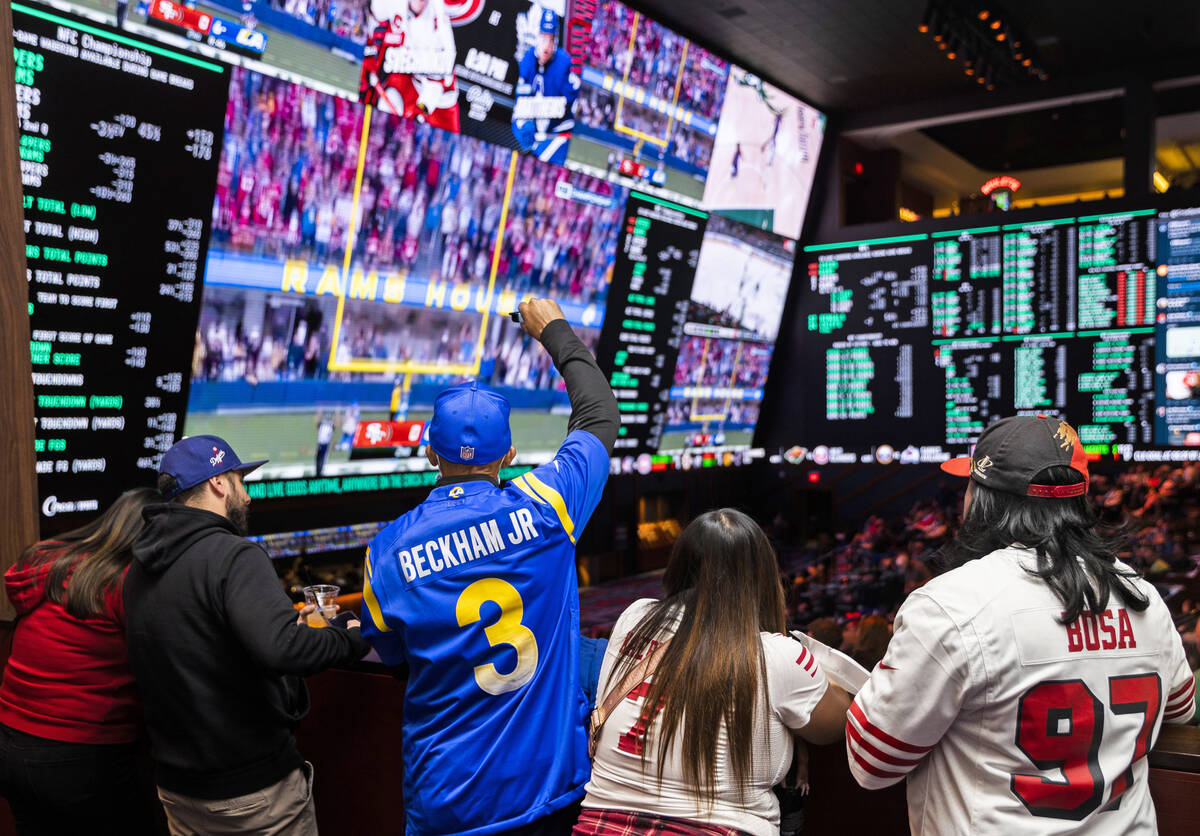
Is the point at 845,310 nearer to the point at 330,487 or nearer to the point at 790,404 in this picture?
the point at 790,404

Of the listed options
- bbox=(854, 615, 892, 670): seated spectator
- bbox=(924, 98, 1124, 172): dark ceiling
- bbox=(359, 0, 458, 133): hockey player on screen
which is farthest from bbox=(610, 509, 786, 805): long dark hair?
bbox=(924, 98, 1124, 172): dark ceiling

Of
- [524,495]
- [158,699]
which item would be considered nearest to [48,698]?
[158,699]

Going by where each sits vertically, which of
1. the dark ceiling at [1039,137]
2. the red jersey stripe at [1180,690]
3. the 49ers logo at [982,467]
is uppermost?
the dark ceiling at [1039,137]

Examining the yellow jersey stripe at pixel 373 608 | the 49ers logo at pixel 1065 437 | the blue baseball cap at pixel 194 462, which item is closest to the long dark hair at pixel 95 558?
the blue baseball cap at pixel 194 462

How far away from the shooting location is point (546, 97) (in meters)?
5.29

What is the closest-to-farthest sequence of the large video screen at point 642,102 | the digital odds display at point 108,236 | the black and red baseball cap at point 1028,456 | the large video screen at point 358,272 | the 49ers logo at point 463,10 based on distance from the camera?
the black and red baseball cap at point 1028,456 < the digital odds display at point 108,236 < the large video screen at point 358,272 < the 49ers logo at point 463,10 < the large video screen at point 642,102

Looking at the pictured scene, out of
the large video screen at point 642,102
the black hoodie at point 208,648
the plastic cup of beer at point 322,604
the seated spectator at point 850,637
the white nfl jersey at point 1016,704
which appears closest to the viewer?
the white nfl jersey at point 1016,704

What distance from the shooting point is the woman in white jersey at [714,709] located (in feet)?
5.16

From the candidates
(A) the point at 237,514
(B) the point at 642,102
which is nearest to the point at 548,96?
(B) the point at 642,102

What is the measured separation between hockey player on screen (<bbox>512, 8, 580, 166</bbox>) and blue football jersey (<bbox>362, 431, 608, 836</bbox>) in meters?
3.88

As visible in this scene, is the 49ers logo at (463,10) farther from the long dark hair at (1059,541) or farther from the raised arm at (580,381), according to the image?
the long dark hair at (1059,541)

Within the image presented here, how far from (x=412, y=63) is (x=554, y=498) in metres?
3.51

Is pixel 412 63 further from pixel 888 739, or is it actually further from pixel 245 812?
pixel 888 739

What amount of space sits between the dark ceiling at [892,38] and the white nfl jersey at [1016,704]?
5256 millimetres
